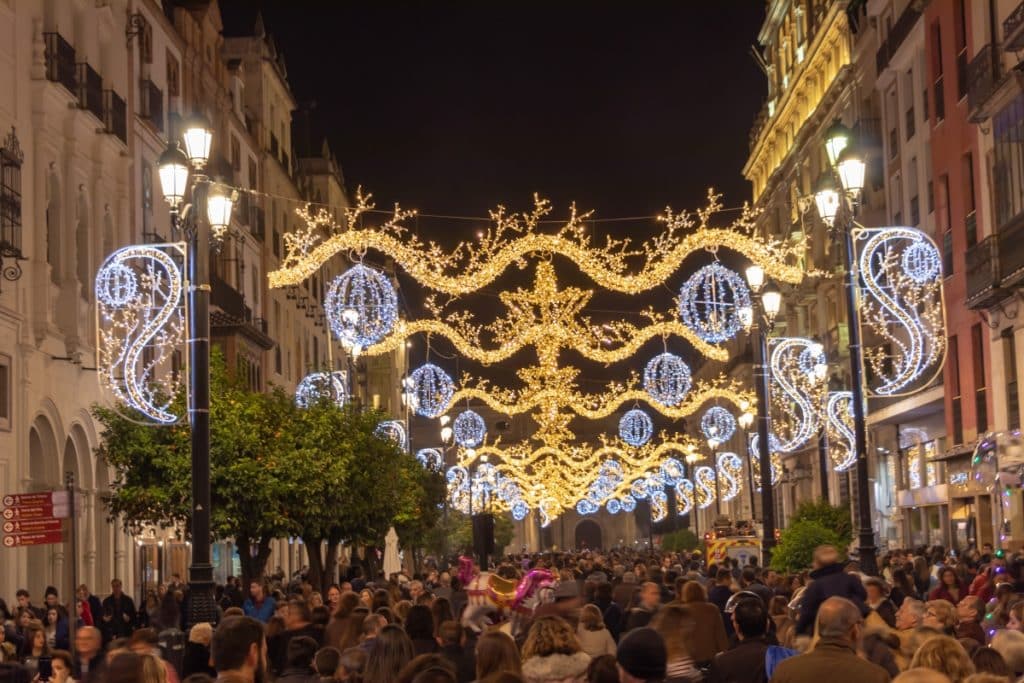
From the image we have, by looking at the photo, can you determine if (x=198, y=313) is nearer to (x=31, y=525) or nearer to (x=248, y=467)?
(x=31, y=525)

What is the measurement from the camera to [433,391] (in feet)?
142

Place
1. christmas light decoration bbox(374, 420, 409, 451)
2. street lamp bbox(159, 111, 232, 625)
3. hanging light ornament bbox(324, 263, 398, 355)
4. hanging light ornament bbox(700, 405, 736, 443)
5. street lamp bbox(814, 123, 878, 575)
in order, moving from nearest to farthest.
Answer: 1. street lamp bbox(159, 111, 232, 625)
2. street lamp bbox(814, 123, 878, 575)
3. hanging light ornament bbox(324, 263, 398, 355)
4. christmas light decoration bbox(374, 420, 409, 451)
5. hanging light ornament bbox(700, 405, 736, 443)

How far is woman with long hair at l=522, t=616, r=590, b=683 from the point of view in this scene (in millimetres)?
9844

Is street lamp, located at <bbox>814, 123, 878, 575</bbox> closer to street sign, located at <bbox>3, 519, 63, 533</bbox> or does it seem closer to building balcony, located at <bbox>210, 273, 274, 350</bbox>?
street sign, located at <bbox>3, 519, 63, 533</bbox>

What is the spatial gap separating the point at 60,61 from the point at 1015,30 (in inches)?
653

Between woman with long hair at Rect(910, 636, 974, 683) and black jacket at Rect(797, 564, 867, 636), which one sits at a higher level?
black jacket at Rect(797, 564, 867, 636)

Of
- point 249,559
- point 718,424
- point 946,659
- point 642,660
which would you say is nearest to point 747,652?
point 642,660

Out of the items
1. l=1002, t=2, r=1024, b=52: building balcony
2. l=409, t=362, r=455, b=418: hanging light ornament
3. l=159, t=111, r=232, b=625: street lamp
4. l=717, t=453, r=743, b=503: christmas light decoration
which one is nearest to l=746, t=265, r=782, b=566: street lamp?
l=1002, t=2, r=1024, b=52: building balcony

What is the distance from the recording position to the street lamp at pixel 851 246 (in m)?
21.7

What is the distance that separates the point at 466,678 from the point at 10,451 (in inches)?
710

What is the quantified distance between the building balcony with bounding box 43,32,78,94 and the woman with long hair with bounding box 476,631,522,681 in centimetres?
2337

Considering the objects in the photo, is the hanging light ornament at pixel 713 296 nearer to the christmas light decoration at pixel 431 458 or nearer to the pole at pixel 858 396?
the pole at pixel 858 396

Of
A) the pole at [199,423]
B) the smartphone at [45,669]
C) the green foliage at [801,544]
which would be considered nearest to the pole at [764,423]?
the green foliage at [801,544]

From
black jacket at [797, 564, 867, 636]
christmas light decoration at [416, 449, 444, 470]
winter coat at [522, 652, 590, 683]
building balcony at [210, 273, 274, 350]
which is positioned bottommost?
winter coat at [522, 652, 590, 683]
